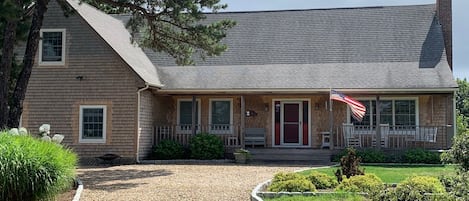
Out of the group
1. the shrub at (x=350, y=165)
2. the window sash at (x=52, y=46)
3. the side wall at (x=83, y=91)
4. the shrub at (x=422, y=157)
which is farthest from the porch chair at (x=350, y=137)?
the window sash at (x=52, y=46)

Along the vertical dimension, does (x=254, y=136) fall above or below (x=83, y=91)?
below

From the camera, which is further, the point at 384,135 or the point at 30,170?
the point at 384,135

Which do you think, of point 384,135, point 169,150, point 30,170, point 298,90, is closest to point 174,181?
point 30,170

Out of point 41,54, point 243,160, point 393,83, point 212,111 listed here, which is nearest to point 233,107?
point 212,111

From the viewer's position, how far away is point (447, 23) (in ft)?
75.5

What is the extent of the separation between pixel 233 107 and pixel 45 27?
7.95m

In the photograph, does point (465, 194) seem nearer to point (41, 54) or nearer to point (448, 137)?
point (448, 137)

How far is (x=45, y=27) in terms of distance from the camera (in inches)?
778

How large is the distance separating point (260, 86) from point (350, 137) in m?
3.93

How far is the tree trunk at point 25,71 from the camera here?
47.4 feet

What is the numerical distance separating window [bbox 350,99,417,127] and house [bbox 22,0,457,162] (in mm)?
39

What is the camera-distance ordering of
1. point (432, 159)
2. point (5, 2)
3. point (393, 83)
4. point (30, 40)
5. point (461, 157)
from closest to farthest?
point (461, 157) → point (5, 2) → point (30, 40) → point (432, 159) → point (393, 83)

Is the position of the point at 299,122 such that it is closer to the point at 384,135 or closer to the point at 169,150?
the point at 384,135

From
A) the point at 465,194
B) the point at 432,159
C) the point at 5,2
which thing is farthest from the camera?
the point at 432,159
